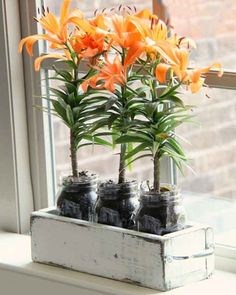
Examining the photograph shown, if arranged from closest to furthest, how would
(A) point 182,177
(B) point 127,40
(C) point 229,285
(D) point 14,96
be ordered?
(B) point 127,40, (C) point 229,285, (A) point 182,177, (D) point 14,96

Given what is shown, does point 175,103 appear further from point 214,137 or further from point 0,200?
point 0,200

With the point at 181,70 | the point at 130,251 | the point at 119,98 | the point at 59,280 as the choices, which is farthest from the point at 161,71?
the point at 59,280

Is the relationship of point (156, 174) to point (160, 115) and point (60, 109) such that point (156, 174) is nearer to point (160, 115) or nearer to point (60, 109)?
point (160, 115)

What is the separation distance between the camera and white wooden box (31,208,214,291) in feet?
5.37

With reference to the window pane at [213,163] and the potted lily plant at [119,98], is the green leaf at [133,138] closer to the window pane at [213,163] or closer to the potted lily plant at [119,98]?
the potted lily plant at [119,98]

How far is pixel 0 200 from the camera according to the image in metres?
2.05

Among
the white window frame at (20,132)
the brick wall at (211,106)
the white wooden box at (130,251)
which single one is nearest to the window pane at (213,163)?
the brick wall at (211,106)

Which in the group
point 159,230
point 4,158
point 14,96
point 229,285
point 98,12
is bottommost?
point 229,285

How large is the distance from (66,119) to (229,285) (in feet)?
1.47

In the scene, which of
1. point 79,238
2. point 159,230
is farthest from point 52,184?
point 159,230

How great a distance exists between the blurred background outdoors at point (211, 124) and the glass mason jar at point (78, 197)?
16cm

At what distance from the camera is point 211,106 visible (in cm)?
174

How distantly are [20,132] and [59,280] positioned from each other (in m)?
0.40

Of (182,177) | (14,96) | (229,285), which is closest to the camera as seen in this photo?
(229,285)
